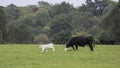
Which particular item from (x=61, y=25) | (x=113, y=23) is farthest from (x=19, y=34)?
(x=113, y=23)

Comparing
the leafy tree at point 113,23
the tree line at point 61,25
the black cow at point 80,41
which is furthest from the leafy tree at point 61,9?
the black cow at point 80,41

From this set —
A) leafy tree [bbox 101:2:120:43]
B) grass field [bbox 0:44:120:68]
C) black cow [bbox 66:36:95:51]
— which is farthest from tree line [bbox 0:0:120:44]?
grass field [bbox 0:44:120:68]

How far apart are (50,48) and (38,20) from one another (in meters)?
87.3

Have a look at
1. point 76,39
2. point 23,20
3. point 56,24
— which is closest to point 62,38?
point 56,24

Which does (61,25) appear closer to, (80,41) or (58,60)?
(80,41)

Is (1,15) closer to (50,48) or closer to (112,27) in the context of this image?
(112,27)

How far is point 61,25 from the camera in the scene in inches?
3856

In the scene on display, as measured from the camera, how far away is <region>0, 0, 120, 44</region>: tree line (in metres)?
77.1

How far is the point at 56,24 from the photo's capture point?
9894 cm

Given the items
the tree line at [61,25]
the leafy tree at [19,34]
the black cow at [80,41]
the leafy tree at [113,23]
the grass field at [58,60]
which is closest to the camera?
the grass field at [58,60]

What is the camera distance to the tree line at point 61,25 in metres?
77.1

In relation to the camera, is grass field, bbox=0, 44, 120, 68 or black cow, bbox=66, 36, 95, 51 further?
black cow, bbox=66, 36, 95, 51

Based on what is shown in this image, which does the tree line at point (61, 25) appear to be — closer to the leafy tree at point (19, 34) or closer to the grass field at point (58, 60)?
the leafy tree at point (19, 34)

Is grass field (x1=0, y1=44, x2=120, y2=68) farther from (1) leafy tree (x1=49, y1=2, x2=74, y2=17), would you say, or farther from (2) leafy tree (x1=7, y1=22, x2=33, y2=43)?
(1) leafy tree (x1=49, y1=2, x2=74, y2=17)
